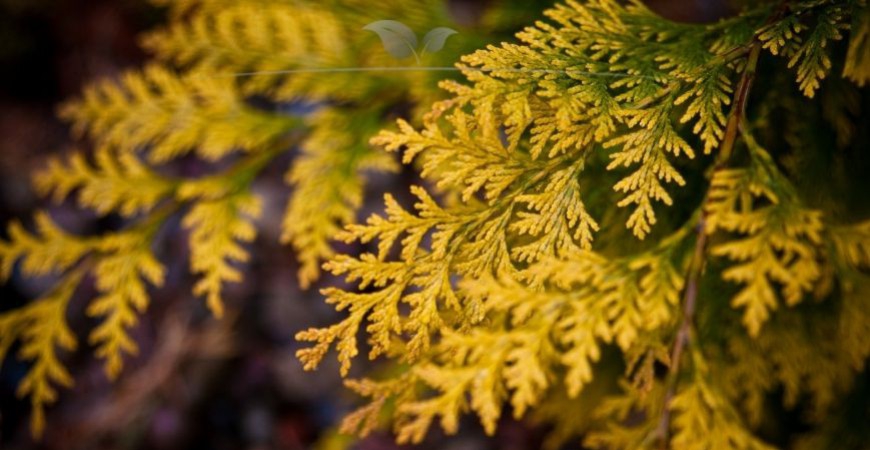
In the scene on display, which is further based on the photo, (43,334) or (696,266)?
(43,334)

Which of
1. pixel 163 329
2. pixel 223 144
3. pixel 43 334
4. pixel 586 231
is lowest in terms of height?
pixel 163 329

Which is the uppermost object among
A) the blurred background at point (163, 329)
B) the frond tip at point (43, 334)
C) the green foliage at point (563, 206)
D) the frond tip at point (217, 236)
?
the green foliage at point (563, 206)

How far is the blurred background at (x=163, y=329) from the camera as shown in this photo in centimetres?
374

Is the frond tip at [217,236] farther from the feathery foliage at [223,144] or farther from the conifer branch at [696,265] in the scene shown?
the conifer branch at [696,265]

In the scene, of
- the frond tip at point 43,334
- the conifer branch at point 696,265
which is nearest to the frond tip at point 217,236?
the frond tip at point 43,334

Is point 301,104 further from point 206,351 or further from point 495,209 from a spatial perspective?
point 495,209

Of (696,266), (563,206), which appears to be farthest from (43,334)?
(696,266)

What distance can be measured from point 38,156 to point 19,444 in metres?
2.08

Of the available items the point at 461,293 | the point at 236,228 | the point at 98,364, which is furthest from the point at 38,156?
the point at 461,293

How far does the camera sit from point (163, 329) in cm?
399

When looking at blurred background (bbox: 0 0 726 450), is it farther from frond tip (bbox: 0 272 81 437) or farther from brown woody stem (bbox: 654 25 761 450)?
brown woody stem (bbox: 654 25 761 450)

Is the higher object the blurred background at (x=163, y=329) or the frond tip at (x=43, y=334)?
the frond tip at (x=43, y=334)

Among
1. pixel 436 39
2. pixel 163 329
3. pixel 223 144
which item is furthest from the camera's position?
pixel 163 329

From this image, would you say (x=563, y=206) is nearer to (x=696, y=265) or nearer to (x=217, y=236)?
(x=696, y=265)
